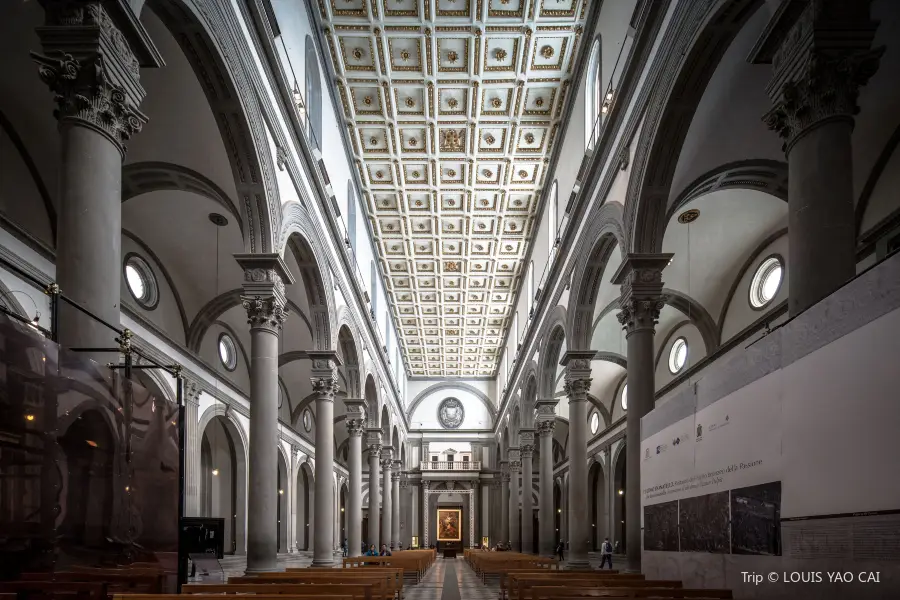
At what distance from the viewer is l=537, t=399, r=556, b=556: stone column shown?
26641 millimetres

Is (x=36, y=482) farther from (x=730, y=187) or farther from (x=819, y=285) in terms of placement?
(x=730, y=187)

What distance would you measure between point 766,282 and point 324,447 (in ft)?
40.6

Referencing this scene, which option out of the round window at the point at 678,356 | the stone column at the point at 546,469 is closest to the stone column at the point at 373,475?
the stone column at the point at 546,469

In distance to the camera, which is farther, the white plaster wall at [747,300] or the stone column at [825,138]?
the white plaster wall at [747,300]

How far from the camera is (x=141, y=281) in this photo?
65.5 feet

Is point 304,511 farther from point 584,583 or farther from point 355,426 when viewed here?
point 584,583

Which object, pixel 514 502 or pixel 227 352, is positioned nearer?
pixel 227 352

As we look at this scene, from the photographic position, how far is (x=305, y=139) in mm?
15898

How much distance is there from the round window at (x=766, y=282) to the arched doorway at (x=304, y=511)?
96.3ft

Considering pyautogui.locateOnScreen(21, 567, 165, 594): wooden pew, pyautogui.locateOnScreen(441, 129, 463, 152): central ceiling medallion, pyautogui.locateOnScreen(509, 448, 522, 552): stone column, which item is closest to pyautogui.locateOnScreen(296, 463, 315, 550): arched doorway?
pyautogui.locateOnScreen(509, 448, 522, 552): stone column

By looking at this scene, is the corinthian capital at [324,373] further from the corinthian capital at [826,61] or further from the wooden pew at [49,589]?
the corinthian capital at [826,61]

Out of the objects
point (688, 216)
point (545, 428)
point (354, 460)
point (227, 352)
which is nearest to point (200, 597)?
point (688, 216)

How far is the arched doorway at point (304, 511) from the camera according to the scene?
4300cm

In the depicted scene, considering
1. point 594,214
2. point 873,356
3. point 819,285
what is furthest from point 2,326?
point 594,214
